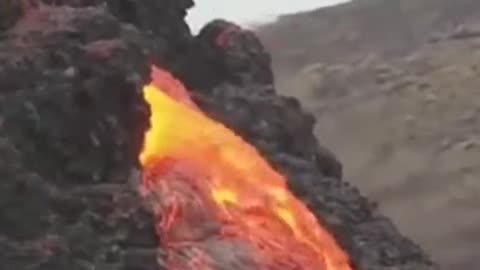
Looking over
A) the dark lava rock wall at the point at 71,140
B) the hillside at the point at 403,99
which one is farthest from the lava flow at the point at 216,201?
the hillside at the point at 403,99

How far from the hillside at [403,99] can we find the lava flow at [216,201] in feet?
32.0

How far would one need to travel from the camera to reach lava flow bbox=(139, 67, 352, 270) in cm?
750

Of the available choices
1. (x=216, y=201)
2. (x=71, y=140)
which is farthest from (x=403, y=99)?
(x=71, y=140)

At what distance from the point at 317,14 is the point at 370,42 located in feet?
6.25

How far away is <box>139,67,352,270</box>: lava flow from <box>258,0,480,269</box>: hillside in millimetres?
9745

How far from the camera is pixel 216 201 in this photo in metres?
7.83

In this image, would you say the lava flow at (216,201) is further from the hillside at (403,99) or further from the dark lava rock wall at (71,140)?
the hillside at (403,99)

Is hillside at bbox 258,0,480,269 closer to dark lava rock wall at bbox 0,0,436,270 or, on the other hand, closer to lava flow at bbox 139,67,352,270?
lava flow at bbox 139,67,352,270

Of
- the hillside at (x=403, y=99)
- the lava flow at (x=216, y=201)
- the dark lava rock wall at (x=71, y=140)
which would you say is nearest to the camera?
the dark lava rock wall at (x=71, y=140)

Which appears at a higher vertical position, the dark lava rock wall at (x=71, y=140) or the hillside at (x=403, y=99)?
the hillside at (x=403, y=99)

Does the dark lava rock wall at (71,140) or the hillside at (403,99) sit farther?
the hillside at (403,99)

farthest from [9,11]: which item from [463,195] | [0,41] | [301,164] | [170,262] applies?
[463,195]

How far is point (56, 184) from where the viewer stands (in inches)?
269

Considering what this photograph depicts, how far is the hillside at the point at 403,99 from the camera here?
65.2 feet
